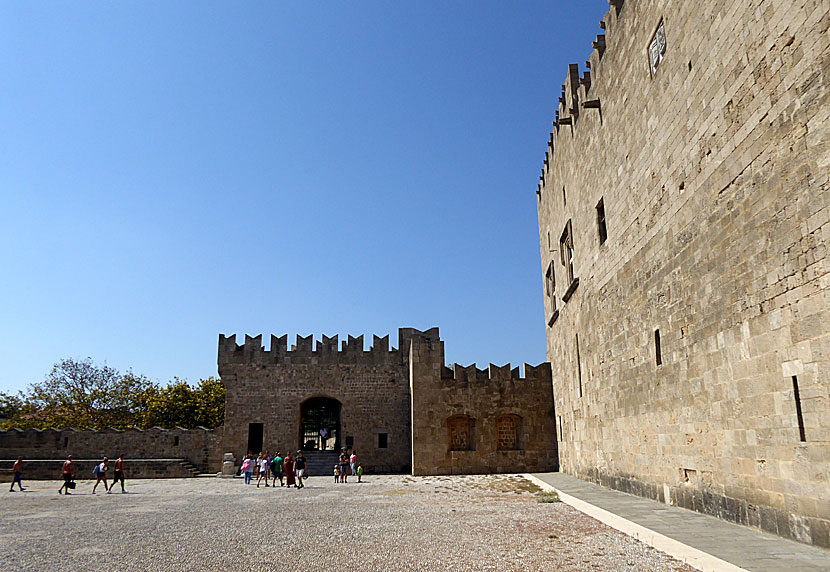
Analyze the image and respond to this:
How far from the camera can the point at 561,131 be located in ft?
54.7

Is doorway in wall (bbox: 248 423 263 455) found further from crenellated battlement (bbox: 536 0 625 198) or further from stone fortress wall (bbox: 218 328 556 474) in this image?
crenellated battlement (bbox: 536 0 625 198)

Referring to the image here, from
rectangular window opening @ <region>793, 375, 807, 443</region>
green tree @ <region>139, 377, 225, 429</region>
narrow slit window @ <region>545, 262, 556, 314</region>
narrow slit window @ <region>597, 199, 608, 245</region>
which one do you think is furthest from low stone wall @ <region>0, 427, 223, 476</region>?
rectangular window opening @ <region>793, 375, 807, 443</region>

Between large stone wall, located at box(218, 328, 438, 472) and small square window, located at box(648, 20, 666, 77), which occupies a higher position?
small square window, located at box(648, 20, 666, 77)

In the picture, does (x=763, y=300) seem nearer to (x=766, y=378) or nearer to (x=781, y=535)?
(x=766, y=378)

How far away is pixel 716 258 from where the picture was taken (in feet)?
24.5

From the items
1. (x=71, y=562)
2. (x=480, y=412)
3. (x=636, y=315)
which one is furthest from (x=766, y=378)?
(x=480, y=412)

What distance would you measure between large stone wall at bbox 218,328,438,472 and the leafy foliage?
9.70 metres

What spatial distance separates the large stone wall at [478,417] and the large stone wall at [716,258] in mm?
6958

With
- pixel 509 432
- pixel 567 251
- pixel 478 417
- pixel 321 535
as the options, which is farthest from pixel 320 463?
pixel 321 535

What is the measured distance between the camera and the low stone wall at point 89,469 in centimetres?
2184

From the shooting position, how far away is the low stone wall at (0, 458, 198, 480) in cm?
2184

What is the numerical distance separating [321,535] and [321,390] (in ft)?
57.1

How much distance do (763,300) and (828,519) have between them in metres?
2.33

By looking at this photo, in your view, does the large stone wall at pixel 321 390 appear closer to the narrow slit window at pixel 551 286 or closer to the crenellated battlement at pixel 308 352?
the crenellated battlement at pixel 308 352
